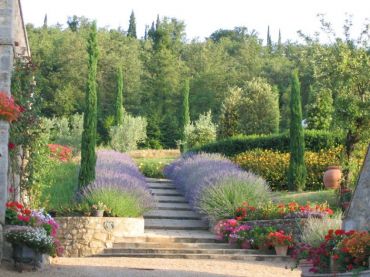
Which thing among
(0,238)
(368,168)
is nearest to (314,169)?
(368,168)

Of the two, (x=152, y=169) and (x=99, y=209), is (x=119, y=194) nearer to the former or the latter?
(x=99, y=209)

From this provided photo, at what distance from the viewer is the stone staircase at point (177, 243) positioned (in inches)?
488

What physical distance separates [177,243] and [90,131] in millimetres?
4220

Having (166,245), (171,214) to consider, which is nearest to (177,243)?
(166,245)

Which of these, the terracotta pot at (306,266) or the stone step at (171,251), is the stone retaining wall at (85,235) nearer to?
the stone step at (171,251)

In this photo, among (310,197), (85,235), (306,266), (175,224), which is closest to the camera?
(306,266)

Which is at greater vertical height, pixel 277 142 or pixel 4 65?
pixel 4 65

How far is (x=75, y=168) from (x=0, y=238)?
10097mm

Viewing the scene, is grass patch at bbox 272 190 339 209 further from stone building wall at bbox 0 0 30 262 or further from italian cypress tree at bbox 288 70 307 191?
stone building wall at bbox 0 0 30 262

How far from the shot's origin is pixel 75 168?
1927cm

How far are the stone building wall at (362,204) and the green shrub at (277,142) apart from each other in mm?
10623

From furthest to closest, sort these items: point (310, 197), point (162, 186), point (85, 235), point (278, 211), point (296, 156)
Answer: point (162, 186) → point (296, 156) → point (310, 197) → point (278, 211) → point (85, 235)

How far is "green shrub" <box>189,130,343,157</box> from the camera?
1989 cm

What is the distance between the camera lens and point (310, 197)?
54.6 feet
